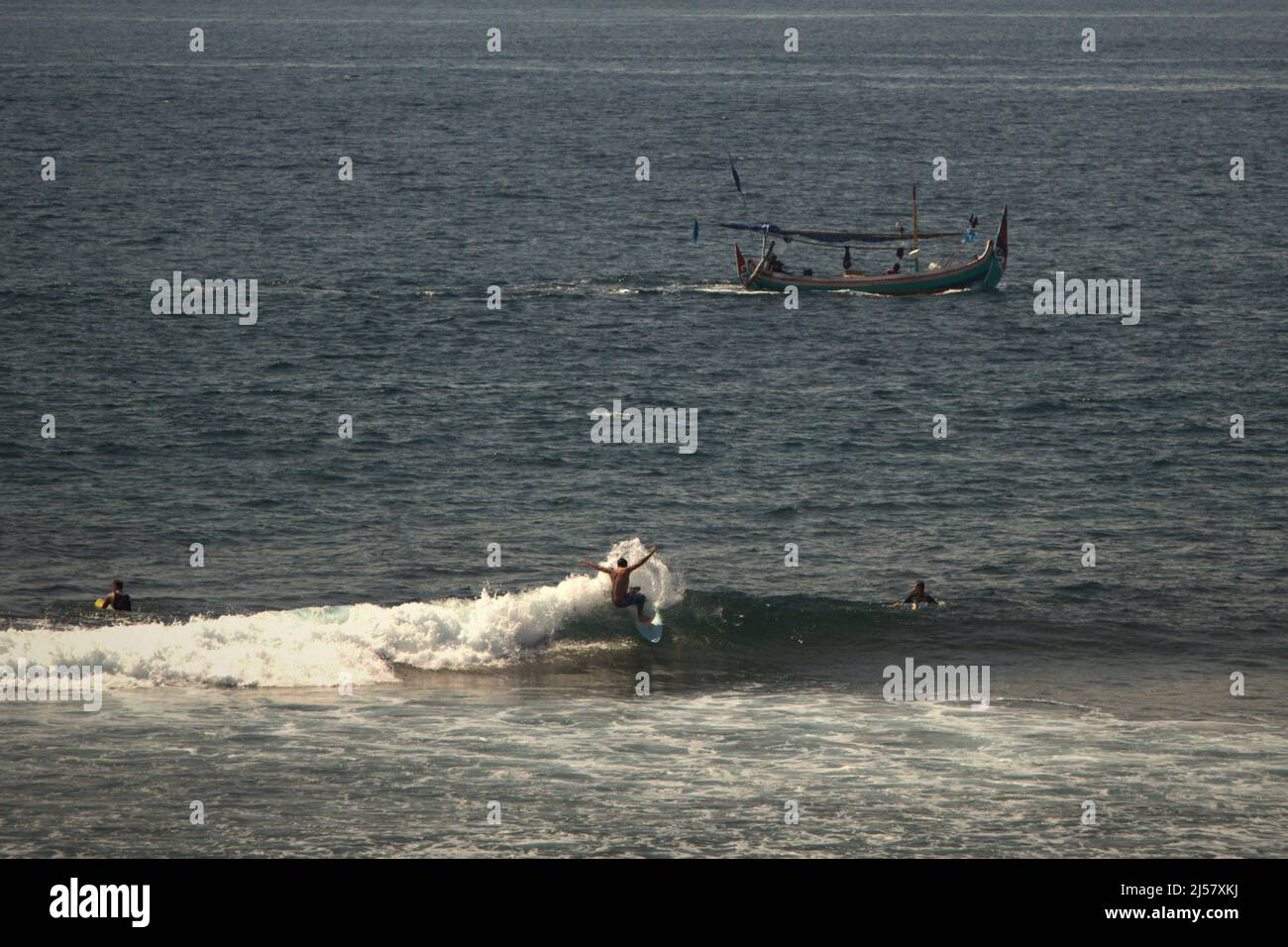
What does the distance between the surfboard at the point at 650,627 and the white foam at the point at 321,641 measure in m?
0.99

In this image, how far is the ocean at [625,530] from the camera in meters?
31.4

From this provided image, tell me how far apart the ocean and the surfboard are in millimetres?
355

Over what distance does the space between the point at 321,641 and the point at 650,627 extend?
26.3ft

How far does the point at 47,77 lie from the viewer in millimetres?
175125

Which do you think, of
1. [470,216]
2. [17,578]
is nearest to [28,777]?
[17,578]

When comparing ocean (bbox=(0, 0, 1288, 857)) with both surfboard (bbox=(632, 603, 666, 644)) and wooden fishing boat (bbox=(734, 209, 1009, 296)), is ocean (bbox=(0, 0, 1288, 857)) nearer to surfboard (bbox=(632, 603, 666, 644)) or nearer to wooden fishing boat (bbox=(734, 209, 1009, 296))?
surfboard (bbox=(632, 603, 666, 644))

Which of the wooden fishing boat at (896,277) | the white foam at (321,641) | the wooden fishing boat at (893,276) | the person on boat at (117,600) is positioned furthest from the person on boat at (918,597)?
the wooden fishing boat at (896,277)

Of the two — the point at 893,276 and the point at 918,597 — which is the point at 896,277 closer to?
the point at 893,276

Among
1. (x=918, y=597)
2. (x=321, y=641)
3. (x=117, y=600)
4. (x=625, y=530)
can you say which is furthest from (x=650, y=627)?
(x=117, y=600)

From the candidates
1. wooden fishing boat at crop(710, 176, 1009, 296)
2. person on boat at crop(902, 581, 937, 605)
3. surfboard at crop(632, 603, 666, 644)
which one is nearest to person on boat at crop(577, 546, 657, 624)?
surfboard at crop(632, 603, 666, 644)

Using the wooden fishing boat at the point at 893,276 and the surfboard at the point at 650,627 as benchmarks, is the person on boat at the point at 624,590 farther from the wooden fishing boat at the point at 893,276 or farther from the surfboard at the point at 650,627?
the wooden fishing boat at the point at 893,276

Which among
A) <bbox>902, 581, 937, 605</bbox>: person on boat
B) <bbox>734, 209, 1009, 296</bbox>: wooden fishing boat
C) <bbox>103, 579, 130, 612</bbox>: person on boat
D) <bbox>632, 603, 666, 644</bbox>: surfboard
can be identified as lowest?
<bbox>632, 603, 666, 644</bbox>: surfboard

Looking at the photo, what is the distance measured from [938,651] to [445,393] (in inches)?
1163

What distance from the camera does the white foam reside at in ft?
127
